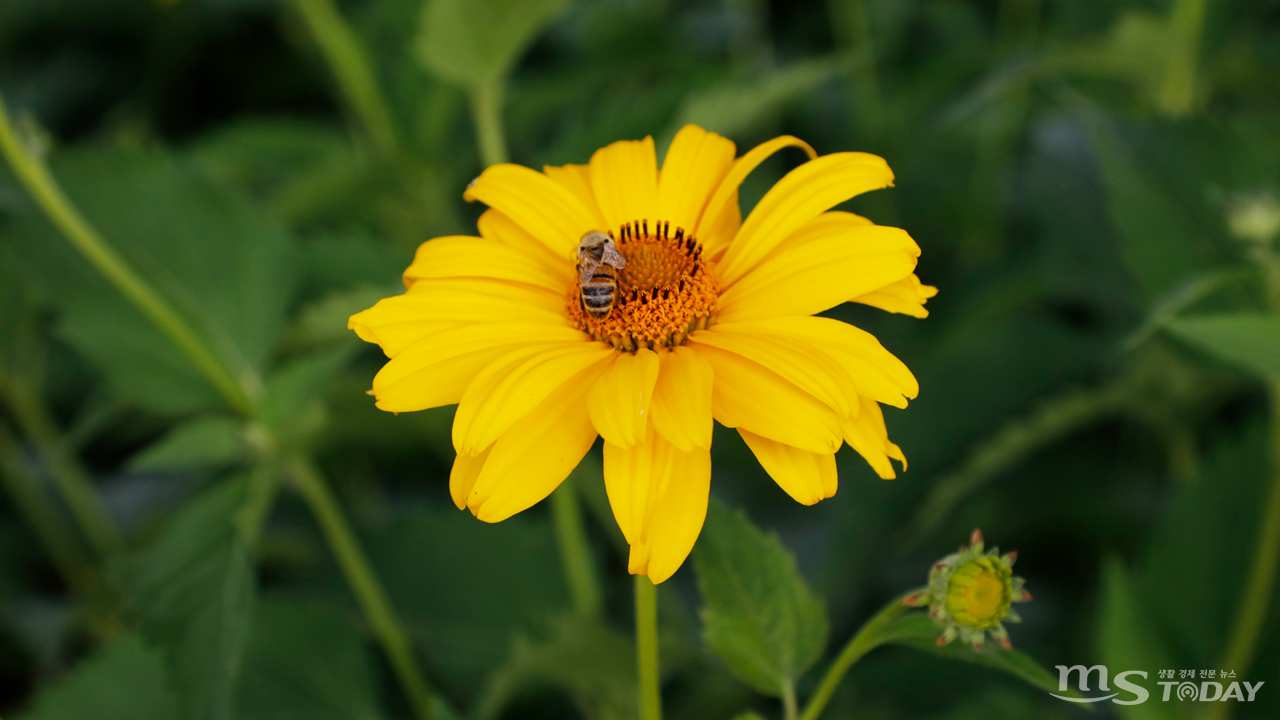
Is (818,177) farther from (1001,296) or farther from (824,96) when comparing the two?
(824,96)

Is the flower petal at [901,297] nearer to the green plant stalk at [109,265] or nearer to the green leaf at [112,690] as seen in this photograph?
the green plant stalk at [109,265]

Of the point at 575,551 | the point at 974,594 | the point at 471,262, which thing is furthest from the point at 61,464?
the point at 974,594

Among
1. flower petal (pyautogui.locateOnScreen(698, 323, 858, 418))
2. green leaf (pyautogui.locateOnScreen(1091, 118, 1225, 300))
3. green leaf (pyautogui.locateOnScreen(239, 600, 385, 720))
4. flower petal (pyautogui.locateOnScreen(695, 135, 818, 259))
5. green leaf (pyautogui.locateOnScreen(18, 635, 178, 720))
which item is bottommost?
green leaf (pyautogui.locateOnScreen(18, 635, 178, 720))

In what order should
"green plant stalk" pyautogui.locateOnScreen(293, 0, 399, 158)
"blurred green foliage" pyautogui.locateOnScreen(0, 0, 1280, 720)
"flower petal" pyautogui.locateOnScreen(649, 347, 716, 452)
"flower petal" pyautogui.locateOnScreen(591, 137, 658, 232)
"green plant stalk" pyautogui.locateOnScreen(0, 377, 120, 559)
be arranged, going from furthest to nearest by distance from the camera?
"green plant stalk" pyautogui.locateOnScreen(0, 377, 120, 559) → "green plant stalk" pyautogui.locateOnScreen(293, 0, 399, 158) → "blurred green foliage" pyautogui.locateOnScreen(0, 0, 1280, 720) → "flower petal" pyautogui.locateOnScreen(591, 137, 658, 232) → "flower petal" pyautogui.locateOnScreen(649, 347, 716, 452)

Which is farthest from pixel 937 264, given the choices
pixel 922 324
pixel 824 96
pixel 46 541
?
pixel 46 541

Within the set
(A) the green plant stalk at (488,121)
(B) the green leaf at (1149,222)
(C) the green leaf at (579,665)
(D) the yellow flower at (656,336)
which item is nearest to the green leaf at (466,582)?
(C) the green leaf at (579,665)

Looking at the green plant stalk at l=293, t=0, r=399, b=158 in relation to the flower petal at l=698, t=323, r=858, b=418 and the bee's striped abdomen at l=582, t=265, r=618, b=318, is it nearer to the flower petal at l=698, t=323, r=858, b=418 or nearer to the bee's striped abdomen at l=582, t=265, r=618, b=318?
the bee's striped abdomen at l=582, t=265, r=618, b=318

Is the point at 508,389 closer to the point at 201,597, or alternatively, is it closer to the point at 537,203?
the point at 537,203

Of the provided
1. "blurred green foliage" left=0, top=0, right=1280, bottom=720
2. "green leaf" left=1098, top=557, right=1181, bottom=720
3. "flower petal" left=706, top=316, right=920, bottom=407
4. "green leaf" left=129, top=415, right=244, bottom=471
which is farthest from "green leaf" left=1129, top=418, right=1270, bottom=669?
"green leaf" left=129, top=415, right=244, bottom=471
